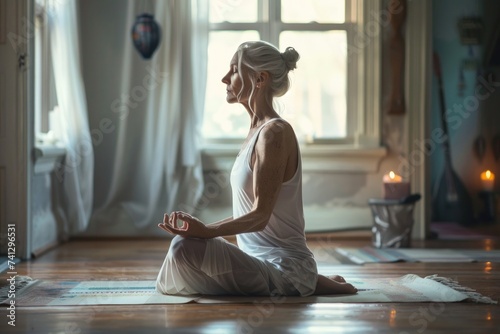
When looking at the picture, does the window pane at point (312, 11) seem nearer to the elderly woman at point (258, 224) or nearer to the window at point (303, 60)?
the window at point (303, 60)

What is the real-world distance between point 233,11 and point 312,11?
540 millimetres

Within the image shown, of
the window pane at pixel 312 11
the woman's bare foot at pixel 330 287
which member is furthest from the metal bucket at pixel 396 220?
the woman's bare foot at pixel 330 287

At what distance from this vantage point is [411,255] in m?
4.70

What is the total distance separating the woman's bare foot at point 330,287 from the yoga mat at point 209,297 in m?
0.05

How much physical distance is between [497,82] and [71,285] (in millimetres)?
4553

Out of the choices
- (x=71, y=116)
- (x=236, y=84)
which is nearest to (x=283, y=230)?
(x=236, y=84)

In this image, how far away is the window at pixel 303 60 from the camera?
578 cm

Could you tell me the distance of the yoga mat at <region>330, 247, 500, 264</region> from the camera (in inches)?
177

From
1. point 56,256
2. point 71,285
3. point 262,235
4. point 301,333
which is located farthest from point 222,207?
point 301,333

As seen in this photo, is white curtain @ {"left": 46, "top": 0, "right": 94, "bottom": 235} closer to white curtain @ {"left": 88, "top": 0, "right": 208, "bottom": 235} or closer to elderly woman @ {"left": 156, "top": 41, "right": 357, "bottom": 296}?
white curtain @ {"left": 88, "top": 0, "right": 208, "bottom": 235}

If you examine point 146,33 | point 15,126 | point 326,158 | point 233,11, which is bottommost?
point 326,158

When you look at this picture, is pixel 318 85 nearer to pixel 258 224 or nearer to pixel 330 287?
pixel 330 287

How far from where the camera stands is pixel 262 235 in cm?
314

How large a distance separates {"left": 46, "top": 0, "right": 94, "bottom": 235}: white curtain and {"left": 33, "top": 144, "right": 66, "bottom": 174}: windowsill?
0.26 feet
